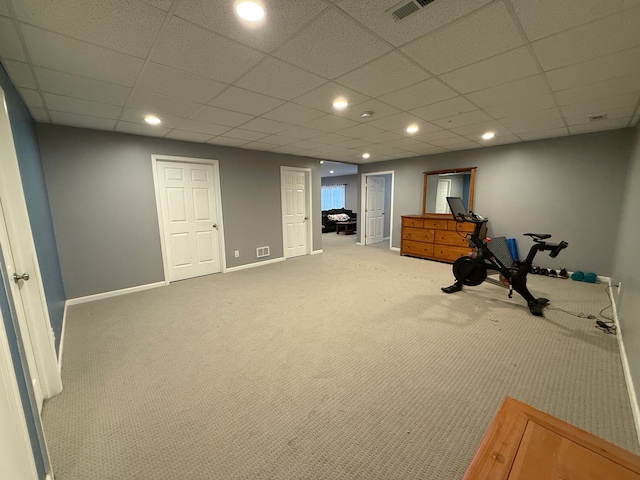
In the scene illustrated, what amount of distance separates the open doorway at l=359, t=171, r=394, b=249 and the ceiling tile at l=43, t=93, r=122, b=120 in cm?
565

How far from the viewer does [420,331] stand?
8.58ft

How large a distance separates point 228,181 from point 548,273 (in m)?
5.75

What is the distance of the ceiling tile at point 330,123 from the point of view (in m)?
3.09

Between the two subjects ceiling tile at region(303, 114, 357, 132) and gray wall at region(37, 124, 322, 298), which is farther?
gray wall at region(37, 124, 322, 298)

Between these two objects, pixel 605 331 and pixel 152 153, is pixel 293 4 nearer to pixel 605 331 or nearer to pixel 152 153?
pixel 152 153

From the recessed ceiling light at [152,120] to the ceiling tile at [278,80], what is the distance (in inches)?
57.2

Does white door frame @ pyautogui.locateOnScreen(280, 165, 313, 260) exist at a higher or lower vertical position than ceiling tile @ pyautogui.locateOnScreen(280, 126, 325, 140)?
lower

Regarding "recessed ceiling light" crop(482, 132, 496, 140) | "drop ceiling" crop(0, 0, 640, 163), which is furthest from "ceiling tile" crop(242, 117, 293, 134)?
"recessed ceiling light" crop(482, 132, 496, 140)

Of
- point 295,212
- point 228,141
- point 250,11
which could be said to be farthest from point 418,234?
point 250,11

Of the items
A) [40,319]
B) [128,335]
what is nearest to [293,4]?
[40,319]

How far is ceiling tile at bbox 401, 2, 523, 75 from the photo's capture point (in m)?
1.43

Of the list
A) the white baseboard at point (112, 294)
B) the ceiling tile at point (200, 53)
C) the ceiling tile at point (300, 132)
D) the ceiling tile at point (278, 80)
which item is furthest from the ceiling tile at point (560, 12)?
the white baseboard at point (112, 294)

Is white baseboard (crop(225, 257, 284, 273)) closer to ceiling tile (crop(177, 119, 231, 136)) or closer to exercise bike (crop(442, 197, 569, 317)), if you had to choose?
ceiling tile (crop(177, 119, 231, 136))

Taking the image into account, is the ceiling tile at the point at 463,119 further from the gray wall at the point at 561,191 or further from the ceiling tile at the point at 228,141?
the ceiling tile at the point at 228,141
